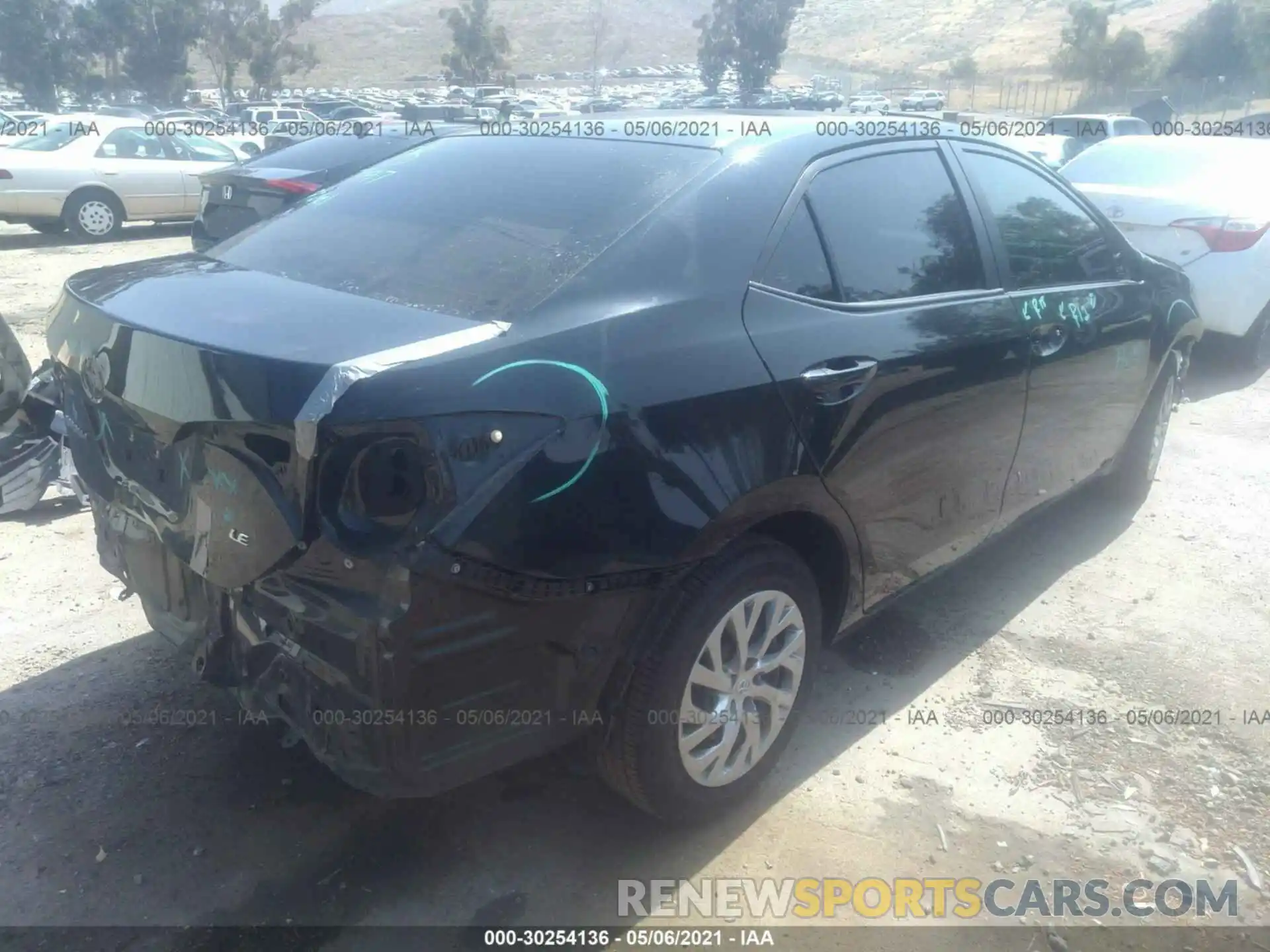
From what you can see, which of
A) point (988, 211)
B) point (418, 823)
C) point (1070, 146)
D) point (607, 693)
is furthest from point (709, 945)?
point (1070, 146)

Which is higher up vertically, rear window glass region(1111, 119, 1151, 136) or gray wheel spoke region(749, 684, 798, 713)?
rear window glass region(1111, 119, 1151, 136)

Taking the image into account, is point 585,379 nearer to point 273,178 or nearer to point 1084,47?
point 273,178

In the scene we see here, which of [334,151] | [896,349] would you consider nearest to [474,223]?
[896,349]

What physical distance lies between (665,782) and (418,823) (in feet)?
2.35

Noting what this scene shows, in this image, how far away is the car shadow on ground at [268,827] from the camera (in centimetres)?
253

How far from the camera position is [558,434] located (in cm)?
212

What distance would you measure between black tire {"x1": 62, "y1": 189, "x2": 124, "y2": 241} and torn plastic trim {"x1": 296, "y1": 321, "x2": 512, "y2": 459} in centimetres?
1238

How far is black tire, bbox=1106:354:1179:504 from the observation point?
4865 millimetres

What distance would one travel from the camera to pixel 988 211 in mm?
3564

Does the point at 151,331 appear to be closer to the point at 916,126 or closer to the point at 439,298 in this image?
the point at 439,298

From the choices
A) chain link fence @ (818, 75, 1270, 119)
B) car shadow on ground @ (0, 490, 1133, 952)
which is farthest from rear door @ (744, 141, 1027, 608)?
chain link fence @ (818, 75, 1270, 119)

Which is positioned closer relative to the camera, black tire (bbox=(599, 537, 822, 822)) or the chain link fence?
black tire (bbox=(599, 537, 822, 822))

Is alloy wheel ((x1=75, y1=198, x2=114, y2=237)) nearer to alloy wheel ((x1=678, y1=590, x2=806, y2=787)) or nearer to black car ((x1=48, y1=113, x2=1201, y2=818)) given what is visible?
black car ((x1=48, y1=113, x2=1201, y2=818))

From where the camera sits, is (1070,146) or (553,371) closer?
(553,371)
